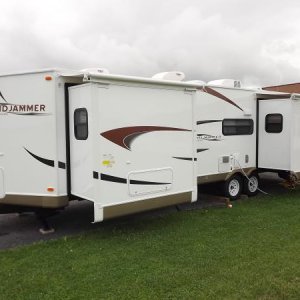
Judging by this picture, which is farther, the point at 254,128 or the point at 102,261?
the point at 254,128

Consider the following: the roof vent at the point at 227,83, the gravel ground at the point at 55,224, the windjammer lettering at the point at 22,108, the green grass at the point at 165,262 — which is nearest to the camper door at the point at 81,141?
the windjammer lettering at the point at 22,108

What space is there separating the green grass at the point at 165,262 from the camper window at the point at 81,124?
5.86 ft

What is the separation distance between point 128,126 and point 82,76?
3.69 ft

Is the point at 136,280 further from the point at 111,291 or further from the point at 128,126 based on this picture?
the point at 128,126

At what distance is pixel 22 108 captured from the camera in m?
6.71

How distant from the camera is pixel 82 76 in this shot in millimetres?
6453

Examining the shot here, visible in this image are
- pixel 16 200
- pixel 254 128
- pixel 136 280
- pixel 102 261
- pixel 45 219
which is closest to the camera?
pixel 136 280

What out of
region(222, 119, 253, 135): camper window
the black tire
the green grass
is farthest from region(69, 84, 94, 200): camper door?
the black tire

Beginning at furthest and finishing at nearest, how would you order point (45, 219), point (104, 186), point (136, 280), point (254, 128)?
point (254, 128), point (45, 219), point (104, 186), point (136, 280)

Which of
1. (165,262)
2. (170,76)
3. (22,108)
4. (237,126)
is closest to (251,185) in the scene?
(237,126)

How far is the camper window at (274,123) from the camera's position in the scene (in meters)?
10.3

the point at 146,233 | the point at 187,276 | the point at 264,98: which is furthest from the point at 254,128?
the point at 187,276

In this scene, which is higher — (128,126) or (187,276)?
(128,126)

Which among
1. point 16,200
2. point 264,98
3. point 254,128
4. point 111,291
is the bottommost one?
point 111,291
